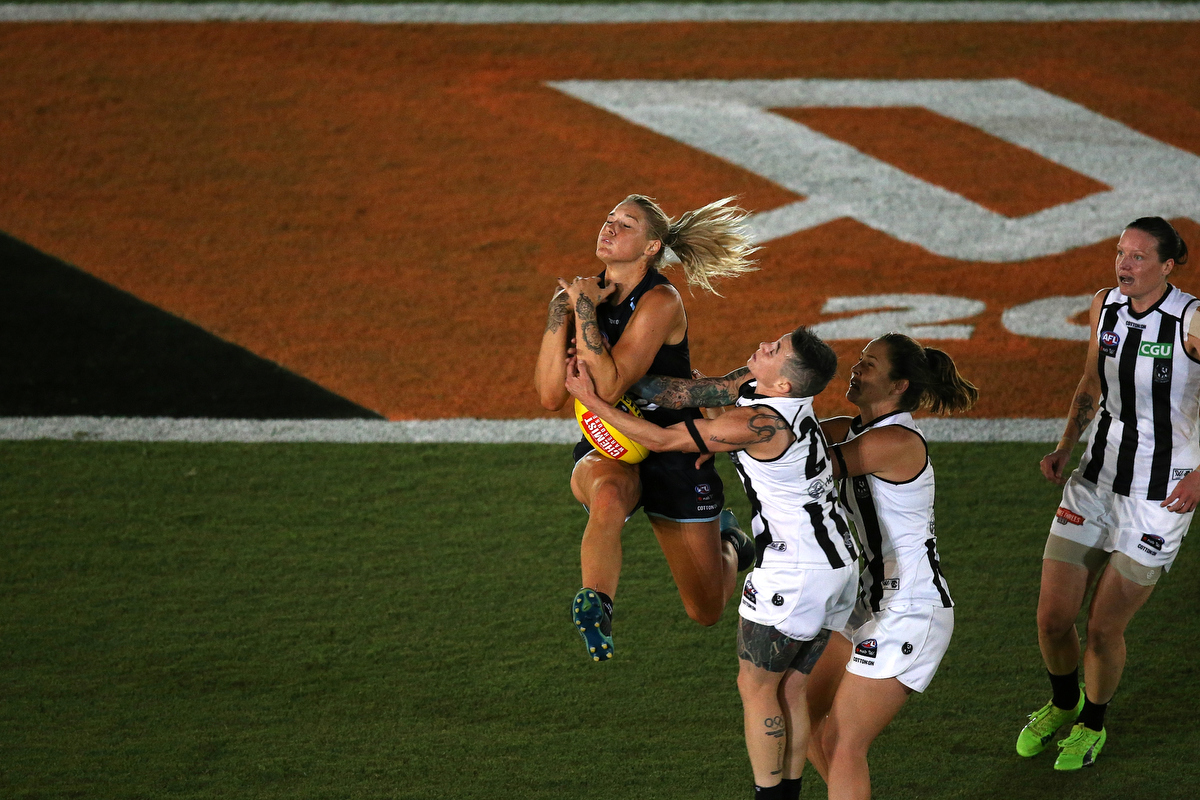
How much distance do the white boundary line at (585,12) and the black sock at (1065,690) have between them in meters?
7.84

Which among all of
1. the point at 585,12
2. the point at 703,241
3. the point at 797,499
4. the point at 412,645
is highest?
the point at 585,12

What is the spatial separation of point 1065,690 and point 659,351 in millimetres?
1991

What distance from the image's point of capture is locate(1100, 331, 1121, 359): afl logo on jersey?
441cm

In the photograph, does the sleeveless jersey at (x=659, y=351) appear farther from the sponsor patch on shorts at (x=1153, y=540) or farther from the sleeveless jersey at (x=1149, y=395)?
the sponsor patch on shorts at (x=1153, y=540)

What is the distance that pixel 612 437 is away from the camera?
443 centimetres

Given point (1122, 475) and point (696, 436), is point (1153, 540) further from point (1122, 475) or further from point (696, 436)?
point (696, 436)

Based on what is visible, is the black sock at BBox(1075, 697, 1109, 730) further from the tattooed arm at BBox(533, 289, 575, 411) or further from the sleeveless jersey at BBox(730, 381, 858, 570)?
the tattooed arm at BBox(533, 289, 575, 411)

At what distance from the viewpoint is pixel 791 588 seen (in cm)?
379

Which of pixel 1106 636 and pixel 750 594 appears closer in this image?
pixel 750 594

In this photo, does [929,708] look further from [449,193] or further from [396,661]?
[449,193]

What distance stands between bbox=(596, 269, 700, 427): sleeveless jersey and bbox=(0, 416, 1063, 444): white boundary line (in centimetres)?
234

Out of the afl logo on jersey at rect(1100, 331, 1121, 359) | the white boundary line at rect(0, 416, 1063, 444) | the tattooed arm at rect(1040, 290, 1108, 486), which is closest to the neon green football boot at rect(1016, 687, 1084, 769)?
the tattooed arm at rect(1040, 290, 1108, 486)

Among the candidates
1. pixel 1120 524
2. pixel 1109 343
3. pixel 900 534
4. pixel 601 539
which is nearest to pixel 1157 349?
pixel 1109 343

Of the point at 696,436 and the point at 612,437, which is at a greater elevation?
the point at 696,436
